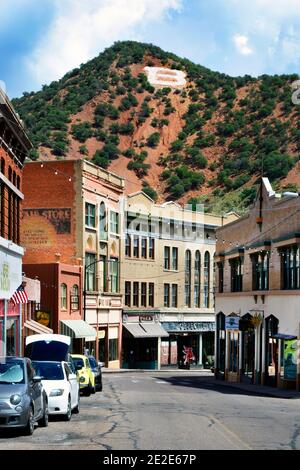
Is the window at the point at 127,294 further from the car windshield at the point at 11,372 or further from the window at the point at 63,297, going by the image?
the car windshield at the point at 11,372

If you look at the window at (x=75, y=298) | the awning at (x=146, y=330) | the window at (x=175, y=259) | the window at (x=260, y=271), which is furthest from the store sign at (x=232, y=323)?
the window at (x=175, y=259)

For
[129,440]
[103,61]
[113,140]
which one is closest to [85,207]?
[129,440]

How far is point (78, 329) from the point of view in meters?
65.9

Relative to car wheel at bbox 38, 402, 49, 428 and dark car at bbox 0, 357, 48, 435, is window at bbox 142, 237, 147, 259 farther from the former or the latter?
car wheel at bbox 38, 402, 49, 428

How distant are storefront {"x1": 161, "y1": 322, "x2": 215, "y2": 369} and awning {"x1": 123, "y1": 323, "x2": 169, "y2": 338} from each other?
1.47 metres

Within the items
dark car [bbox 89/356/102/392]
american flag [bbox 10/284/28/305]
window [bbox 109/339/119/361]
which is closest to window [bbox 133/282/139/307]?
window [bbox 109/339/119/361]

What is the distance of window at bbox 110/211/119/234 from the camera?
76.7 m

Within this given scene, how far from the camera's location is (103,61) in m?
188

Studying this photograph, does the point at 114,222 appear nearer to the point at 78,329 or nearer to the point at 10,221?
the point at 78,329

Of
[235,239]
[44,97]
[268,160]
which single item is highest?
[44,97]

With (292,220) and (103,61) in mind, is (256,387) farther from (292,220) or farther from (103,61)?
(103,61)

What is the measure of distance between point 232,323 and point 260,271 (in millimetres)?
4385

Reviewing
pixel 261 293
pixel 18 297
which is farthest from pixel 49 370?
pixel 261 293

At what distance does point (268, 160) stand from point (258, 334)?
101 m
